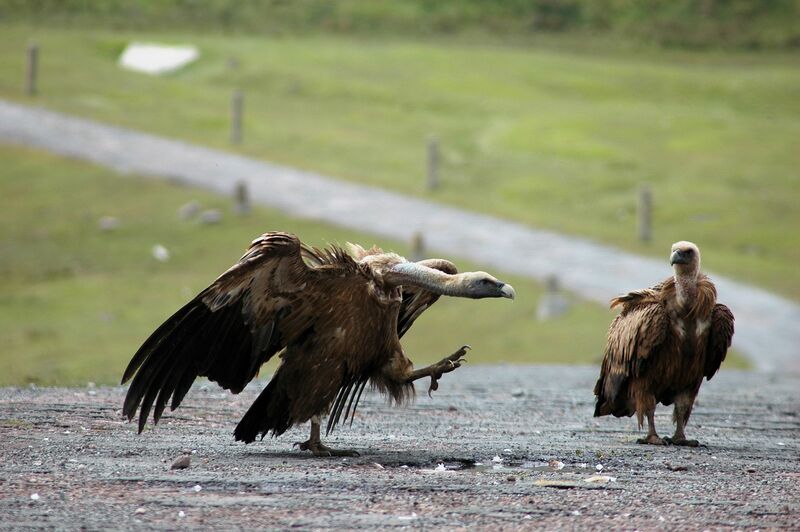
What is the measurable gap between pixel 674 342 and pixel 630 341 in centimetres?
35

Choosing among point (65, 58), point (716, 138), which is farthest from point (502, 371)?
point (65, 58)

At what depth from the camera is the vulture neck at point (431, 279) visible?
30.7ft

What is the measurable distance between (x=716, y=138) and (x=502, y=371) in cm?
1932

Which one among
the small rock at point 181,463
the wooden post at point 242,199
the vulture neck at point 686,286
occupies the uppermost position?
the vulture neck at point 686,286

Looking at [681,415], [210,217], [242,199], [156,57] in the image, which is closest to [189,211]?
[210,217]

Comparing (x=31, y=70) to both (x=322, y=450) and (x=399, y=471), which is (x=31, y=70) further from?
(x=399, y=471)

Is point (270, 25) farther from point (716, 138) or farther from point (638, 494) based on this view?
point (638, 494)

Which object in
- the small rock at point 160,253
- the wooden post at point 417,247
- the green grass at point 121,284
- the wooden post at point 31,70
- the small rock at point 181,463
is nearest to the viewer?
the small rock at point 181,463

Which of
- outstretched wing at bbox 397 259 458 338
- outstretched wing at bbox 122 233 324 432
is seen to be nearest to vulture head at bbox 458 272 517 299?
outstretched wing at bbox 397 259 458 338

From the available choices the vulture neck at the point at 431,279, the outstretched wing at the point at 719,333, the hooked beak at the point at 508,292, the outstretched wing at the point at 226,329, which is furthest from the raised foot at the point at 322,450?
the outstretched wing at the point at 719,333

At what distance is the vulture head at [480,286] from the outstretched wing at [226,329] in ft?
3.59

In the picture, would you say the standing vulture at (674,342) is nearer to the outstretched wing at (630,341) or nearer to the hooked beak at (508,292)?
the outstretched wing at (630,341)

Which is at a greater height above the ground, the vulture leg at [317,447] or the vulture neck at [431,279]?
the vulture neck at [431,279]

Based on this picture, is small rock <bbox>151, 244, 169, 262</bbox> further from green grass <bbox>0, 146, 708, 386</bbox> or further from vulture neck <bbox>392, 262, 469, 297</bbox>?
vulture neck <bbox>392, 262, 469, 297</bbox>
